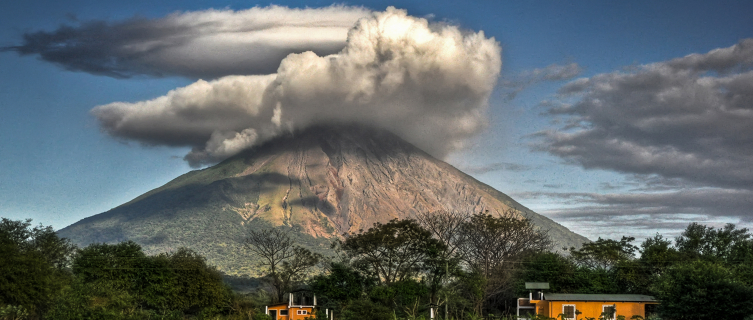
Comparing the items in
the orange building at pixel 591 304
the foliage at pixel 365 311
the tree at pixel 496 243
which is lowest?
the foliage at pixel 365 311

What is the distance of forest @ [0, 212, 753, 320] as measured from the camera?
4828cm

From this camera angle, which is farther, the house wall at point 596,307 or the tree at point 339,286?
the tree at point 339,286

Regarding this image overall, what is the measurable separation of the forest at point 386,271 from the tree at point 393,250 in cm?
Result: 11

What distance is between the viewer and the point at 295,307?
60219mm

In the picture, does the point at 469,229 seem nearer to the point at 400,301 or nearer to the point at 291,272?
the point at 400,301

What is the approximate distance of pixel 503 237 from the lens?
219 ft

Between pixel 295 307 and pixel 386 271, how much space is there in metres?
10.2

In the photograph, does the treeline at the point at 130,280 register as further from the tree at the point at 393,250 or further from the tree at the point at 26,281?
the tree at the point at 393,250

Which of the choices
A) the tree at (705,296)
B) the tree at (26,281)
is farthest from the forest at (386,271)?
the tree at (705,296)

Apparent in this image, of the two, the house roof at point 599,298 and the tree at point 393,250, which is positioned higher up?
the tree at point 393,250

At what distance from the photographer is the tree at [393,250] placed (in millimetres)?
63969

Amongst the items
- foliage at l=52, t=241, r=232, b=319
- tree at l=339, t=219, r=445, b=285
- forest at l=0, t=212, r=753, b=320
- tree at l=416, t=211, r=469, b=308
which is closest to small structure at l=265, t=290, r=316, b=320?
forest at l=0, t=212, r=753, b=320

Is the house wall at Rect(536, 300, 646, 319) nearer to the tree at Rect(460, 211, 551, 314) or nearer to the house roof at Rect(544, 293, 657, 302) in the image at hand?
the house roof at Rect(544, 293, 657, 302)

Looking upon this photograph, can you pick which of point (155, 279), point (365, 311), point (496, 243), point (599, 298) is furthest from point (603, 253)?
point (155, 279)
